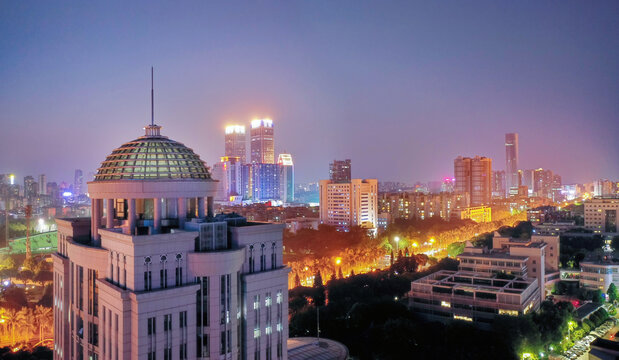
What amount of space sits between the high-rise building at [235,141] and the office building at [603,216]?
138m

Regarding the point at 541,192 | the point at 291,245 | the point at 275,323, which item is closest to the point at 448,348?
the point at 275,323

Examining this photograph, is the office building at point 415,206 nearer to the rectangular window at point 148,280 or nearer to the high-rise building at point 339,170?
the high-rise building at point 339,170

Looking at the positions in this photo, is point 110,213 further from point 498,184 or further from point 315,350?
point 498,184

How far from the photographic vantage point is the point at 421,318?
108 ft

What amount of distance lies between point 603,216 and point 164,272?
76.1 m

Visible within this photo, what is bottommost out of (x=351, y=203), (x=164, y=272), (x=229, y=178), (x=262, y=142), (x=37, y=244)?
(x=37, y=244)

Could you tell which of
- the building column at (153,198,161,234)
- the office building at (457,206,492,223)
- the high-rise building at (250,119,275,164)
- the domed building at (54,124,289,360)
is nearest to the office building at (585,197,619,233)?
the office building at (457,206,492,223)

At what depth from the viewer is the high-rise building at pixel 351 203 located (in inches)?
3111

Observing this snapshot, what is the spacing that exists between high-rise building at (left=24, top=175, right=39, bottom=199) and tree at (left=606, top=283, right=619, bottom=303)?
113025 millimetres

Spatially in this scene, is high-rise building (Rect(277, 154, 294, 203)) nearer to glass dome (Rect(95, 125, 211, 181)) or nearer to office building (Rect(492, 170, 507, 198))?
office building (Rect(492, 170, 507, 198))

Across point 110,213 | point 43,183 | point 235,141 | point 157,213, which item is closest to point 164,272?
point 157,213

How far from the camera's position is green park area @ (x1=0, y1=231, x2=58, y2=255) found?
6188cm

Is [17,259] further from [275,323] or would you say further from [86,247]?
[275,323]

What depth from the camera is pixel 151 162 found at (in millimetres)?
20766
